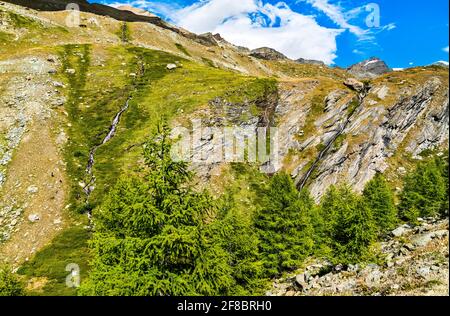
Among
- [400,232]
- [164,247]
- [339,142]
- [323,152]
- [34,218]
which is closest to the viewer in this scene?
[164,247]

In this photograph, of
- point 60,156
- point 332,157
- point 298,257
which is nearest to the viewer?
point 298,257

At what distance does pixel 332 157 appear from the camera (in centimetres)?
8238

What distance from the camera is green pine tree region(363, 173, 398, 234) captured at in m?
52.1

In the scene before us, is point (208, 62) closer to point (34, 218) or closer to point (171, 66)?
point (171, 66)

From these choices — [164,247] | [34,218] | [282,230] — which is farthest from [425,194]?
[34,218]

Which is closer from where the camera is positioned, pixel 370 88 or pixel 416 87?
pixel 416 87

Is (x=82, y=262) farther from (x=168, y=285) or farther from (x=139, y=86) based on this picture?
(x=139, y=86)

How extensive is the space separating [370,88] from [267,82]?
28.7 metres

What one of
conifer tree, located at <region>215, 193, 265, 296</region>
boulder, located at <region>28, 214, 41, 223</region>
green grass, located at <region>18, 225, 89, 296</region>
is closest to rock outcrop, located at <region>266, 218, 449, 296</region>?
conifer tree, located at <region>215, 193, 265, 296</region>

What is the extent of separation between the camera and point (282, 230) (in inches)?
1670

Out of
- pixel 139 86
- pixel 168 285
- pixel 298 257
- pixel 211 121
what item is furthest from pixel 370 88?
pixel 168 285

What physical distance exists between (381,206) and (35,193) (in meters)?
55.1

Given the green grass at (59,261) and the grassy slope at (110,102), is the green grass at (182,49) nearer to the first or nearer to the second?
the grassy slope at (110,102)

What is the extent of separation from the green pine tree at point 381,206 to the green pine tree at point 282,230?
14.7m
